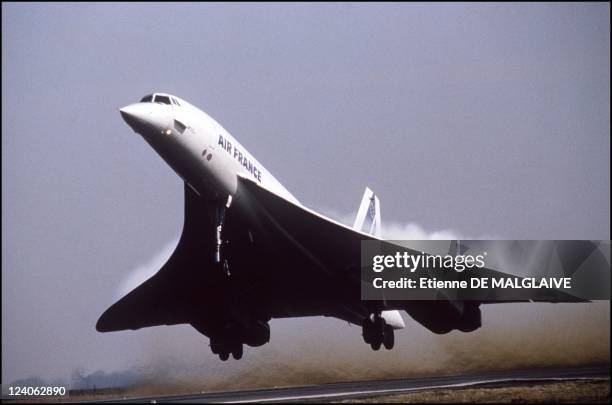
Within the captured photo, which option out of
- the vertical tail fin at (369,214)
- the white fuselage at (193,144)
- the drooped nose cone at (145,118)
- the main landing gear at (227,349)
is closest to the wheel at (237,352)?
the main landing gear at (227,349)

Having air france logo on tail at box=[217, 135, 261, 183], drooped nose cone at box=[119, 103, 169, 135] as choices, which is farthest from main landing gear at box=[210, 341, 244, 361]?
drooped nose cone at box=[119, 103, 169, 135]

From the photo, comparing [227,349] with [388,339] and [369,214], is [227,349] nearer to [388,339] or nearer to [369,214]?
[388,339]

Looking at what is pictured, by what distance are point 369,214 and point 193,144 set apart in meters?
15.2

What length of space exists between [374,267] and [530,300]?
221 inches

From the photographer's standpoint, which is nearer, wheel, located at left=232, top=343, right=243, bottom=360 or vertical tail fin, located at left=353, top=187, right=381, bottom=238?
wheel, located at left=232, top=343, right=243, bottom=360

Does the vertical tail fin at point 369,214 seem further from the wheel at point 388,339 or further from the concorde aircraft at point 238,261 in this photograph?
the wheel at point 388,339

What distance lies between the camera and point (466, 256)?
25.1 m

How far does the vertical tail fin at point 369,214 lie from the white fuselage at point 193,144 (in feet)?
37.1

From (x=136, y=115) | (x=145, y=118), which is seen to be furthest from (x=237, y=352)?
(x=136, y=115)

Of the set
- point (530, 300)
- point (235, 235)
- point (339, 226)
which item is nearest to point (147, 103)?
point (235, 235)

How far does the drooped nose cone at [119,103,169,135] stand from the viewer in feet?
56.7

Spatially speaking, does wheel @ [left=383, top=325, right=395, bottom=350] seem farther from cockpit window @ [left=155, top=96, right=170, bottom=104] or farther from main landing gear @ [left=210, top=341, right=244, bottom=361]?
cockpit window @ [left=155, top=96, right=170, bottom=104]

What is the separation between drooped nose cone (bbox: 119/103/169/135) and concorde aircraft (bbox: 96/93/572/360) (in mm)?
26

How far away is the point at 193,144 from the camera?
59.8 ft
